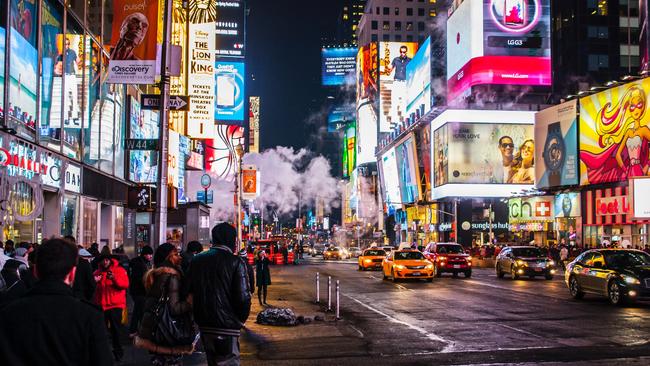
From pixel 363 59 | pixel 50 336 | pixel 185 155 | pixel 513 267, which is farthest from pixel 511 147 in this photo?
pixel 50 336

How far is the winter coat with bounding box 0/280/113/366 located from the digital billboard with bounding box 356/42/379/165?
130216 millimetres

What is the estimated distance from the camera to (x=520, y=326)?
48.2ft

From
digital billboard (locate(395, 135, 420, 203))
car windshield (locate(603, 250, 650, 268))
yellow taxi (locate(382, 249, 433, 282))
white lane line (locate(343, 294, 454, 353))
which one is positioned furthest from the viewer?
digital billboard (locate(395, 135, 420, 203))

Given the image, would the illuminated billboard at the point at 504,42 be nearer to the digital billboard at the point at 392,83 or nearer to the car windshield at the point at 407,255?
the digital billboard at the point at 392,83

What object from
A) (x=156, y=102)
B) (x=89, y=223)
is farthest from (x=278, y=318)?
(x=89, y=223)

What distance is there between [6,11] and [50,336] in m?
18.7

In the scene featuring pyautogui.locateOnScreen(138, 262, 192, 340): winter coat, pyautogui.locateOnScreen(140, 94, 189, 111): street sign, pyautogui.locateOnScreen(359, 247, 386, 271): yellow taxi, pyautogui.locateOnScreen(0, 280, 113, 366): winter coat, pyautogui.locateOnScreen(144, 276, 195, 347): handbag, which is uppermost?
pyautogui.locateOnScreen(140, 94, 189, 111): street sign

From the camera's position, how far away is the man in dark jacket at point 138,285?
11.1 m

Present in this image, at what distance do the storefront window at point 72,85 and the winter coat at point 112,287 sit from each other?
1593 cm

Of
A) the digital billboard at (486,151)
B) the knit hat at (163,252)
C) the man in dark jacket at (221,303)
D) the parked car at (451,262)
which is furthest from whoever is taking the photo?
the digital billboard at (486,151)

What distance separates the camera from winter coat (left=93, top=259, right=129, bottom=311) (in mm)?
11016

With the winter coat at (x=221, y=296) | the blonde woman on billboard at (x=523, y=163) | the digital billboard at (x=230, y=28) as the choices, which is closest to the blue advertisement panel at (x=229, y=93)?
the digital billboard at (x=230, y=28)

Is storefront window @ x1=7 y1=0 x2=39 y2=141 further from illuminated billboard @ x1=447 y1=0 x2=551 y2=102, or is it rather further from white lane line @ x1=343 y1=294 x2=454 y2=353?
illuminated billboard @ x1=447 y1=0 x2=551 y2=102

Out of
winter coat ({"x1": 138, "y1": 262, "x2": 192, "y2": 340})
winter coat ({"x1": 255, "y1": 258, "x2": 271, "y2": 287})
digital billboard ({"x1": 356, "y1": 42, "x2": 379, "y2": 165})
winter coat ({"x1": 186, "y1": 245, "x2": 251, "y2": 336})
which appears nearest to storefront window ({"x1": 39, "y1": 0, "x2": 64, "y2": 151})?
winter coat ({"x1": 255, "y1": 258, "x2": 271, "y2": 287})
